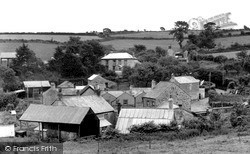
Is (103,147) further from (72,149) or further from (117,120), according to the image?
(117,120)

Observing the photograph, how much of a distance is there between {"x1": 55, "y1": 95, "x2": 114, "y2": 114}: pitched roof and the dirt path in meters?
8.06

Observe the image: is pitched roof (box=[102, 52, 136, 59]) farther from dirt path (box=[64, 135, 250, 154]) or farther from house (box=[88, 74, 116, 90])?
dirt path (box=[64, 135, 250, 154])

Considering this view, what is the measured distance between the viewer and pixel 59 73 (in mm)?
83000

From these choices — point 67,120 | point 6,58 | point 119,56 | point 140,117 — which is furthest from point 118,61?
point 67,120

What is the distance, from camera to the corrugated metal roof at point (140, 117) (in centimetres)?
4316

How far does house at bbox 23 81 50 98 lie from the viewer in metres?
70.2

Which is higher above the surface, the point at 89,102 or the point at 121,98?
the point at 89,102

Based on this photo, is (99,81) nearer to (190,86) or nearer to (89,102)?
(190,86)

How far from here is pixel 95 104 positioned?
47062 mm

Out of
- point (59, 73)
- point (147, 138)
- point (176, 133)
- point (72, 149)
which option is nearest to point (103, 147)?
point (72, 149)

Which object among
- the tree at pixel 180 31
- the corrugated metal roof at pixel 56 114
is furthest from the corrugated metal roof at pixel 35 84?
the tree at pixel 180 31

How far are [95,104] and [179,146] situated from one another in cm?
1451

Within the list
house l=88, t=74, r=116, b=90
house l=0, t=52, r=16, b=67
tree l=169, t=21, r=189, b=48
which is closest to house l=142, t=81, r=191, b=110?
house l=88, t=74, r=116, b=90

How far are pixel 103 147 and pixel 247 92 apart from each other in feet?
135
